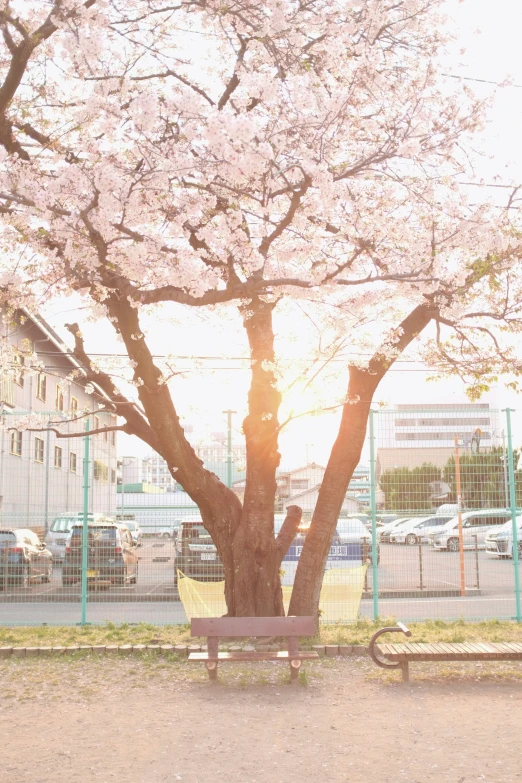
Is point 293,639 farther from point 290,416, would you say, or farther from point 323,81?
point 323,81

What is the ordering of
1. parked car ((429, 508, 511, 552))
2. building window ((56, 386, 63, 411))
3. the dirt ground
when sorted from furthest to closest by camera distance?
1. building window ((56, 386, 63, 411))
2. parked car ((429, 508, 511, 552))
3. the dirt ground

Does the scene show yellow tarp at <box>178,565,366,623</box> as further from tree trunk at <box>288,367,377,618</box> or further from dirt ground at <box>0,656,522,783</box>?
dirt ground at <box>0,656,522,783</box>

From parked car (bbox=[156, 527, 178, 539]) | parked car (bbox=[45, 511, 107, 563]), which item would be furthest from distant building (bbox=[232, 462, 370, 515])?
parked car (bbox=[45, 511, 107, 563])

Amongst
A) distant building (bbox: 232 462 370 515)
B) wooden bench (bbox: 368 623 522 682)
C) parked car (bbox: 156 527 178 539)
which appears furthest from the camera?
parked car (bbox: 156 527 178 539)

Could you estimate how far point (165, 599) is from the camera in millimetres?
13242

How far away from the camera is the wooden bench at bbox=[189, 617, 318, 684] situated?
811 cm

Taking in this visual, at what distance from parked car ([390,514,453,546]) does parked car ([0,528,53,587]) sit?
205 inches

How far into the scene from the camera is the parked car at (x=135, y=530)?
40.6 ft

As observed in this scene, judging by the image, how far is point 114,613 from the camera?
13.0 meters

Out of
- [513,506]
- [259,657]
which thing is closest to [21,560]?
[259,657]

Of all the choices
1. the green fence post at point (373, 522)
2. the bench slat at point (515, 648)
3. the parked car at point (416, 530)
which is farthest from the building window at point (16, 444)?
the bench slat at point (515, 648)

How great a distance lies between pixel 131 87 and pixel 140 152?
0.72m

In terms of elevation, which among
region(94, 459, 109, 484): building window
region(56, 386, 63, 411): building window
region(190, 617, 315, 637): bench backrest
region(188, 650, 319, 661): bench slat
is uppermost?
region(56, 386, 63, 411): building window

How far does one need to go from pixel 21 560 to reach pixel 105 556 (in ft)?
3.81
